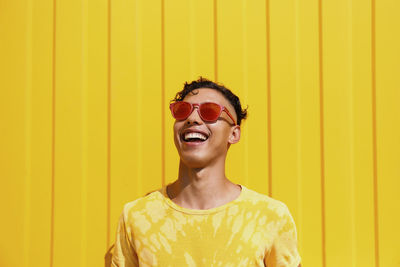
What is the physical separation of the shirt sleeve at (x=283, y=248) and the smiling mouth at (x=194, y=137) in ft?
1.23

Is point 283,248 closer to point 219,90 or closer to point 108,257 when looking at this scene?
point 219,90

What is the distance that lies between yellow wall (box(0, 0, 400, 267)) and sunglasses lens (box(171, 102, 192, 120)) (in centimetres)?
39

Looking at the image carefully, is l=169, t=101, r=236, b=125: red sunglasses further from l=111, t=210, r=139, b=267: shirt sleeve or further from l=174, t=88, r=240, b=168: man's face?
l=111, t=210, r=139, b=267: shirt sleeve

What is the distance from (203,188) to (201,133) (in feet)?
0.60

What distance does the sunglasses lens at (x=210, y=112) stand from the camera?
1.29m

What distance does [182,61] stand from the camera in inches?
67.6

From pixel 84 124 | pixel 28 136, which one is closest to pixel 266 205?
pixel 84 124

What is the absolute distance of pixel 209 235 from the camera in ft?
4.21

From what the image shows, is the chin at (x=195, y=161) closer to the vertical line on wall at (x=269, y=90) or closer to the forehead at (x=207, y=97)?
the forehead at (x=207, y=97)

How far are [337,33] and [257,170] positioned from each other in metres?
0.67

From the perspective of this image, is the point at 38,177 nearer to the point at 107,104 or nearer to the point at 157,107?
the point at 107,104

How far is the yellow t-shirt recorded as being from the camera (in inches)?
50.3

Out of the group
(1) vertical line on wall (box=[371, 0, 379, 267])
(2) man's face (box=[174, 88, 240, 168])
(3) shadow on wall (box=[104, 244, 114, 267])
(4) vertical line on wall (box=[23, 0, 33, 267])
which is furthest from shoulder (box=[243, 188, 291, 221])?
(4) vertical line on wall (box=[23, 0, 33, 267])

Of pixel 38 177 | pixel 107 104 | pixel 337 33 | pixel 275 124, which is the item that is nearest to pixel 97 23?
pixel 107 104
